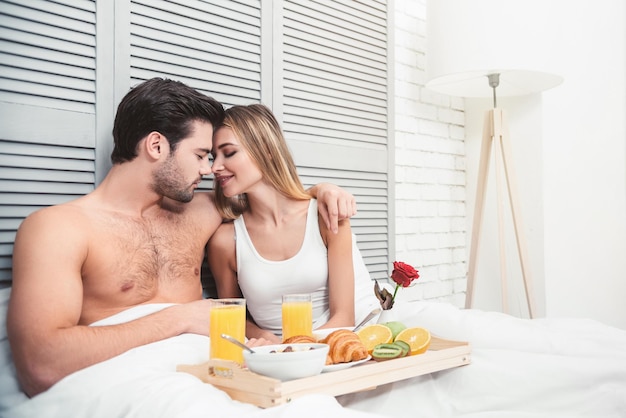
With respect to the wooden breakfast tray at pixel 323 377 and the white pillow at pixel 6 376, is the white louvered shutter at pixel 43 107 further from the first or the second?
the wooden breakfast tray at pixel 323 377

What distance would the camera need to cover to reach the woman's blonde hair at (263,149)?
79.7 inches

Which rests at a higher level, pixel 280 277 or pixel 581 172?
pixel 581 172

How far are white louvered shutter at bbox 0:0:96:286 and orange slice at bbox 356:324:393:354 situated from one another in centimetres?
96

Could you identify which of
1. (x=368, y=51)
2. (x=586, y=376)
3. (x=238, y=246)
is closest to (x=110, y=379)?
(x=238, y=246)

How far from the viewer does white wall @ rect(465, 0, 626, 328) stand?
3.15 meters

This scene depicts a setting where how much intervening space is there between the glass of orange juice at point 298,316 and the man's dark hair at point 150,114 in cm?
61

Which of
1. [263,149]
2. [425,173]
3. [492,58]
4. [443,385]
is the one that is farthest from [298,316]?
[425,173]

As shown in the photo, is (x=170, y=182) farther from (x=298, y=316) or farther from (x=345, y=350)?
(x=345, y=350)

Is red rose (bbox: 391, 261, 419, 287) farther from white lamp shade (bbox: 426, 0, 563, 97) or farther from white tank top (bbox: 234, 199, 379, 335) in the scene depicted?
white lamp shade (bbox: 426, 0, 563, 97)

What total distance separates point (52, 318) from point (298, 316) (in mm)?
605

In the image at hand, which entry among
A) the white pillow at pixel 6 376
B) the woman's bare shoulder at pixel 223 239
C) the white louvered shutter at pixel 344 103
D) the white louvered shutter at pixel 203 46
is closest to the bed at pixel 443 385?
the white pillow at pixel 6 376

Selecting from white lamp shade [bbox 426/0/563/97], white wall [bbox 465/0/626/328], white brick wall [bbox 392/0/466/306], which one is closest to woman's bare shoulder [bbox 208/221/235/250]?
white brick wall [bbox 392/0/466/306]

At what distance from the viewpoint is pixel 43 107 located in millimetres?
1724

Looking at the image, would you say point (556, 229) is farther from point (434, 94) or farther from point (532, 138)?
point (434, 94)
